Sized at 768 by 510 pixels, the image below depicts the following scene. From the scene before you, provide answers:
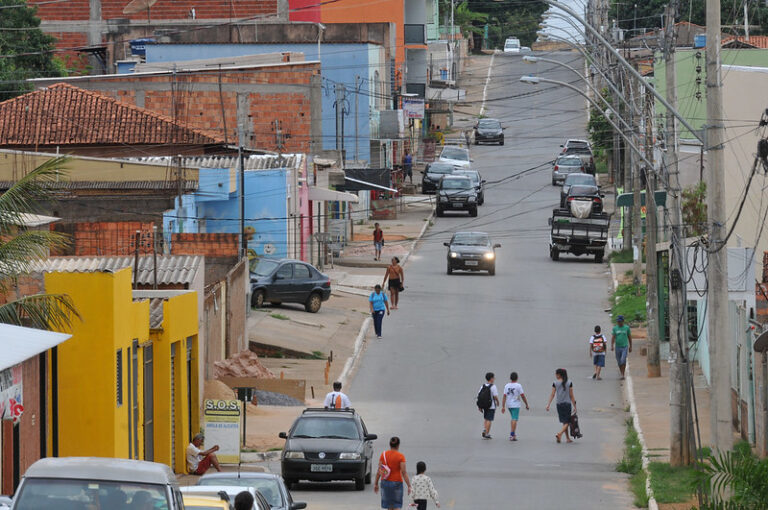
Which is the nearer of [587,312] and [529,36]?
[587,312]

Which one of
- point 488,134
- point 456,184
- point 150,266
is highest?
point 488,134

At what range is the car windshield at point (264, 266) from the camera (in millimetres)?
43094

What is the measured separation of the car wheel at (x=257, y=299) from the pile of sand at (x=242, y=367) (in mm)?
6834

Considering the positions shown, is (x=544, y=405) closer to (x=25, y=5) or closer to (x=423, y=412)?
(x=423, y=412)

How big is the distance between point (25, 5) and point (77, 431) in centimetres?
4810

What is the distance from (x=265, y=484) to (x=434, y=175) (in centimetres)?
5471

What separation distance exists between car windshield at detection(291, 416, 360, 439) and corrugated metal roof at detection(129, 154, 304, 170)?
66.4 feet

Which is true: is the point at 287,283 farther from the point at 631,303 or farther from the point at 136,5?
the point at 136,5

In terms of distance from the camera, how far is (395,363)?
37.6 metres

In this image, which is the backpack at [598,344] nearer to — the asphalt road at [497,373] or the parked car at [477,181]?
the asphalt road at [497,373]

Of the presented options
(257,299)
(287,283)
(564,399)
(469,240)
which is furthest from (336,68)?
(564,399)

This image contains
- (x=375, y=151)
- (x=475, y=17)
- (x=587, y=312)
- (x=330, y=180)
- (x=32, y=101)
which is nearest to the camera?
(x=587, y=312)

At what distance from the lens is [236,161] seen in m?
47.2

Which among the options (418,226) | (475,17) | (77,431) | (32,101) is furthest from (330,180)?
(475,17)
